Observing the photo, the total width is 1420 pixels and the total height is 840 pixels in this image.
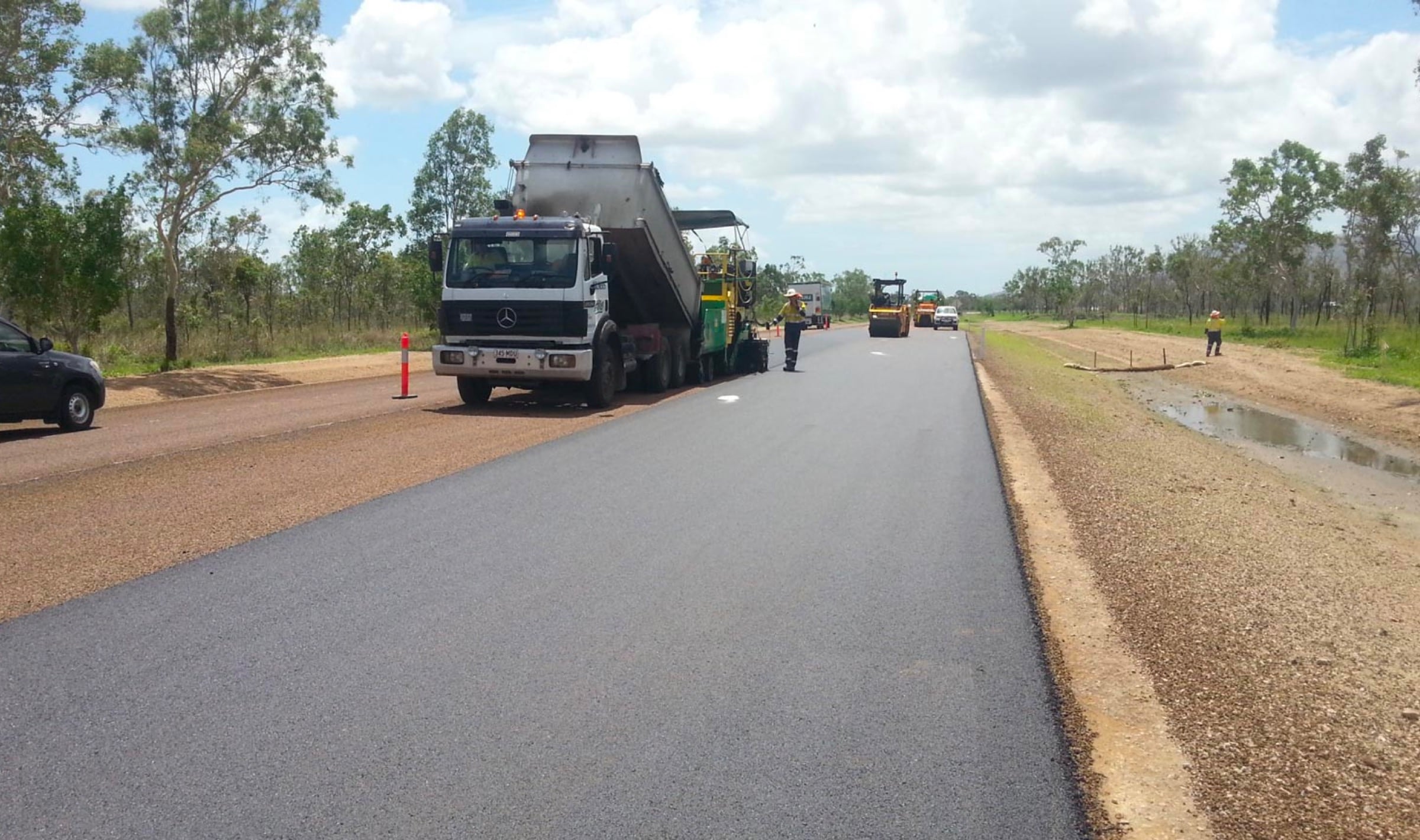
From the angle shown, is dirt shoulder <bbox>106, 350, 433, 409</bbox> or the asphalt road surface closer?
the asphalt road surface

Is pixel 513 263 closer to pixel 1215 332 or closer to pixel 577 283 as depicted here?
pixel 577 283

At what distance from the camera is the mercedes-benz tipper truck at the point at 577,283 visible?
56.0ft

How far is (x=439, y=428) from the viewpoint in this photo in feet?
50.2

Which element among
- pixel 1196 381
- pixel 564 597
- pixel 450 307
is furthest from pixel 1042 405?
pixel 564 597

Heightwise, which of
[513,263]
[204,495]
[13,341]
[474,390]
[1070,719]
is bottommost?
[1070,719]

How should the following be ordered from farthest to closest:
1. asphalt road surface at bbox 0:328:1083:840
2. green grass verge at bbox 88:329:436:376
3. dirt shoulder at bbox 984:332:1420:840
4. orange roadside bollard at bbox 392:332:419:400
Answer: green grass verge at bbox 88:329:436:376 → orange roadside bollard at bbox 392:332:419:400 → dirt shoulder at bbox 984:332:1420:840 → asphalt road surface at bbox 0:328:1083:840

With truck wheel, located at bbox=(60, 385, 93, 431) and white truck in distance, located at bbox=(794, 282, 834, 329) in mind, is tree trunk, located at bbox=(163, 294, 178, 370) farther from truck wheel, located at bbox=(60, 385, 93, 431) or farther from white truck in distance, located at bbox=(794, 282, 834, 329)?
white truck in distance, located at bbox=(794, 282, 834, 329)

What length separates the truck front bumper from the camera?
56.3 ft

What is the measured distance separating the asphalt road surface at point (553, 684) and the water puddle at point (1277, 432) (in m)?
11.2

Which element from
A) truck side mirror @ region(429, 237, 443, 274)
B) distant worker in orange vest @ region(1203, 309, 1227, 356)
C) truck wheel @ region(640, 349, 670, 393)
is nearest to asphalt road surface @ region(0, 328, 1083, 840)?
truck side mirror @ region(429, 237, 443, 274)

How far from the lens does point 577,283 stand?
16984 millimetres

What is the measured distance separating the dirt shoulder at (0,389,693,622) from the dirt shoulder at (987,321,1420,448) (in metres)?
15.8

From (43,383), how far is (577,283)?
7160mm

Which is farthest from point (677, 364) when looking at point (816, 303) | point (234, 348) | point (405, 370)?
point (816, 303)
